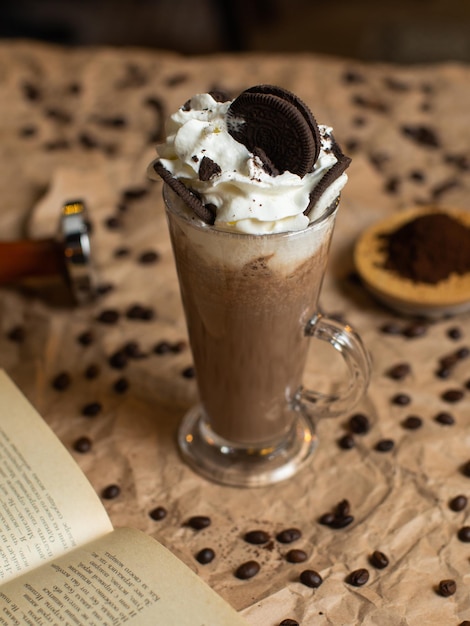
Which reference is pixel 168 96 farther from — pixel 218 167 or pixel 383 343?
pixel 218 167

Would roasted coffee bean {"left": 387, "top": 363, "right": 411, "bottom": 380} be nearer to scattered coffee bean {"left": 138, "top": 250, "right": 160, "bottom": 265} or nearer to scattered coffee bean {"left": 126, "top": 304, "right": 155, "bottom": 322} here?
scattered coffee bean {"left": 126, "top": 304, "right": 155, "bottom": 322}

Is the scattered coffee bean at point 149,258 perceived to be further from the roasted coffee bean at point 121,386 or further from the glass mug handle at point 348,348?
the glass mug handle at point 348,348

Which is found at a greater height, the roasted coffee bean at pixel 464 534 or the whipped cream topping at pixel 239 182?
the whipped cream topping at pixel 239 182

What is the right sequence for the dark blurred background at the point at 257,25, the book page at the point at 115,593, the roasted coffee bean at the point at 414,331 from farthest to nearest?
the dark blurred background at the point at 257,25
the roasted coffee bean at the point at 414,331
the book page at the point at 115,593

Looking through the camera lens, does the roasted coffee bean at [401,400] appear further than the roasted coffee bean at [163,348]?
No

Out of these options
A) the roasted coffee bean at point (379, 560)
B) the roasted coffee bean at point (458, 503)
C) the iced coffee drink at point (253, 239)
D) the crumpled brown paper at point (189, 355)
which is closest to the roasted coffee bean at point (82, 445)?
the crumpled brown paper at point (189, 355)

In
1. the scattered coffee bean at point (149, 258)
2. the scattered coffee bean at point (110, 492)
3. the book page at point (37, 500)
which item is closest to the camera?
the book page at point (37, 500)

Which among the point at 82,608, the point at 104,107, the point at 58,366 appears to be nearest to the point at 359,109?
the point at 104,107

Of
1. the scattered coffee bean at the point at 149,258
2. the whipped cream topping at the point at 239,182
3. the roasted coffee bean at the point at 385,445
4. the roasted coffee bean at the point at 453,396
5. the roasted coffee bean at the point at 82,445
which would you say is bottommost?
the roasted coffee bean at the point at 82,445
